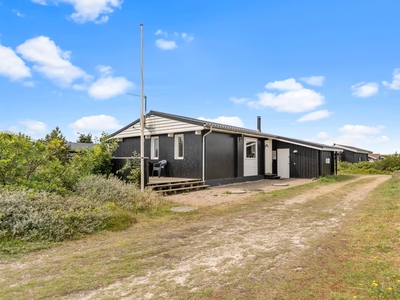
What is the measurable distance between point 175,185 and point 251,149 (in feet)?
20.0

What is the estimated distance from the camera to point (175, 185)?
1019 centimetres

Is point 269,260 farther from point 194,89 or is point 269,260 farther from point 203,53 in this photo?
point 194,89

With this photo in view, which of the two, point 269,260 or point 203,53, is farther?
point 203,53

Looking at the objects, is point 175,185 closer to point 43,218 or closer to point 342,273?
point 43,218

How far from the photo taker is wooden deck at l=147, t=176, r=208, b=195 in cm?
938

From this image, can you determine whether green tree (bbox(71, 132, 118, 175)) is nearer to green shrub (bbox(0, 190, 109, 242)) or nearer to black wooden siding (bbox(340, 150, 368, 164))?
green shrub (bbox(0, 190, 109, 242))

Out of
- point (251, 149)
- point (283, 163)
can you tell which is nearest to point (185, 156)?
point (251, 149)

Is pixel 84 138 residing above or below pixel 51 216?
above

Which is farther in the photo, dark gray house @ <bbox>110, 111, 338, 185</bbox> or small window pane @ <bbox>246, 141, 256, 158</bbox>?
small window pane @ <bbox>246, 141, 256, 158</bbox>

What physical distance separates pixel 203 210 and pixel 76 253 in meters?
3.54

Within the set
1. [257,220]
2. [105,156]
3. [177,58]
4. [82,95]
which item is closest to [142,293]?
[257,220]

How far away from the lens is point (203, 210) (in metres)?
6.54

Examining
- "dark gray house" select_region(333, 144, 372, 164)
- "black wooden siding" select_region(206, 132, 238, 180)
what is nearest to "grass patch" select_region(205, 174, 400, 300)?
"black wooden siding" select_region(206, 132, 238, 180)

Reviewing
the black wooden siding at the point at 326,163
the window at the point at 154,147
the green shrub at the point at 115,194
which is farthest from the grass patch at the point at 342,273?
the black wooden siding at the point at 326,163
